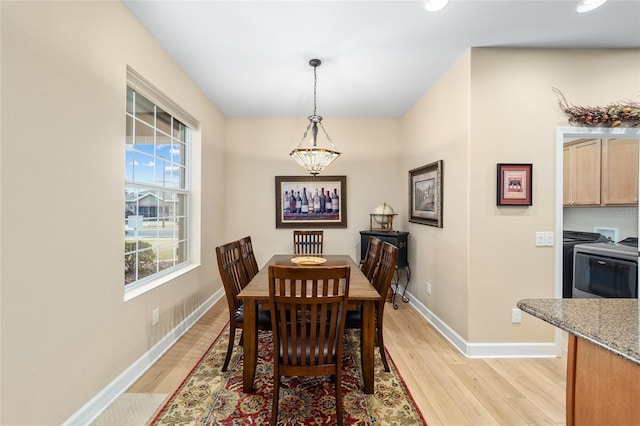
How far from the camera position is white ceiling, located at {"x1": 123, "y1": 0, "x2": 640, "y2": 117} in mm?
2064

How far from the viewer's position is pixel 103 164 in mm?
1900

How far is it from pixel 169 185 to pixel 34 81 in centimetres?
168

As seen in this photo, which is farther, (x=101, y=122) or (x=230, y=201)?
(x=230, y=201)

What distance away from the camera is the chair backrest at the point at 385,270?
7.28 feet

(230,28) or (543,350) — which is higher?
(230,28)

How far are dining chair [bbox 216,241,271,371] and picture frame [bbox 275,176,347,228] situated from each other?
1938mm

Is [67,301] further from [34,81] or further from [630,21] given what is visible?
[630,21]

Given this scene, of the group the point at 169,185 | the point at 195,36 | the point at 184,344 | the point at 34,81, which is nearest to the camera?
the point at 34,81

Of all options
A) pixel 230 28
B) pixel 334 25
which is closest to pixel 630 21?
pixel 334 25

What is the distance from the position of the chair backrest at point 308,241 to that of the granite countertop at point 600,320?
111 inches

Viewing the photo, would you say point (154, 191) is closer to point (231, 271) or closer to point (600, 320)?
point (231, 271)

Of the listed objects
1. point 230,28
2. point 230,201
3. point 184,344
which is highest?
point 230,28

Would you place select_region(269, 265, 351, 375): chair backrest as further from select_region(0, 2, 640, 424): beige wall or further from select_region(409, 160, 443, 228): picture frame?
select_region(409, 160, 443, 228): picture frame

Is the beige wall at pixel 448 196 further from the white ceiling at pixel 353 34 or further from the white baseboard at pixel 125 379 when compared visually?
the white baseboard at pixel 125 379
